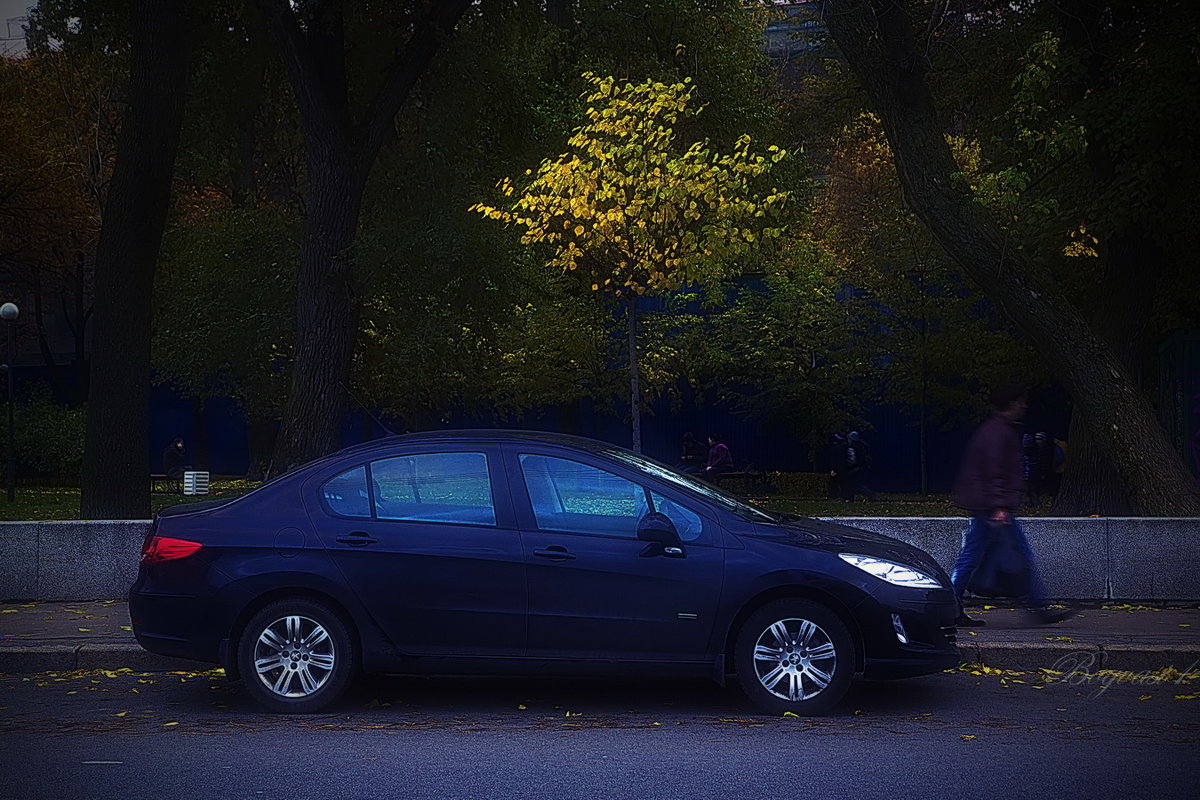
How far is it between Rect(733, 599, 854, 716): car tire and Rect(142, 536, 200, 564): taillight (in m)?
3.19

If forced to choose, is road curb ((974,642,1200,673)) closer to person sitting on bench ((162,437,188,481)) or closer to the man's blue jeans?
the man's blue jeans

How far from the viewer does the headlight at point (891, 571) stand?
7.79 metres

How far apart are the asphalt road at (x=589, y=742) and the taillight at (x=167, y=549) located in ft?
2.89

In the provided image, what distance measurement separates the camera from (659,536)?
7711 millimetres

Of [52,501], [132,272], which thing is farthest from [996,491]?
[52,501]

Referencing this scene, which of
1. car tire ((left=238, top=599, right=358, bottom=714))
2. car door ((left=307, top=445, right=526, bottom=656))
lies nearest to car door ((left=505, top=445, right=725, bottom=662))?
car door ((left=307, top=445, right=526, bottom=656))

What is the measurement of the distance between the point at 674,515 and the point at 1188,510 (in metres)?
8.48

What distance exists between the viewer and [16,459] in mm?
36312

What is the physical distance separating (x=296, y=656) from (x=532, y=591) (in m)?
1.40

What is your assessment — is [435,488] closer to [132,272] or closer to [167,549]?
[167,549]

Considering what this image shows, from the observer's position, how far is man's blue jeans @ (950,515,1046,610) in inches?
388

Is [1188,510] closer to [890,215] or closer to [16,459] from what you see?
[890,215]

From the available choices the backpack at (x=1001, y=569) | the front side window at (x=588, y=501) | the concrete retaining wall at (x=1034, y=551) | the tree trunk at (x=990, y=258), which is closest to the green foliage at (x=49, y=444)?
the concrete retaining wall at (x=1034, y=551)

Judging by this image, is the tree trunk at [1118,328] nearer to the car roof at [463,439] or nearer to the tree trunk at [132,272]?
the tree trunk at [132,272]
